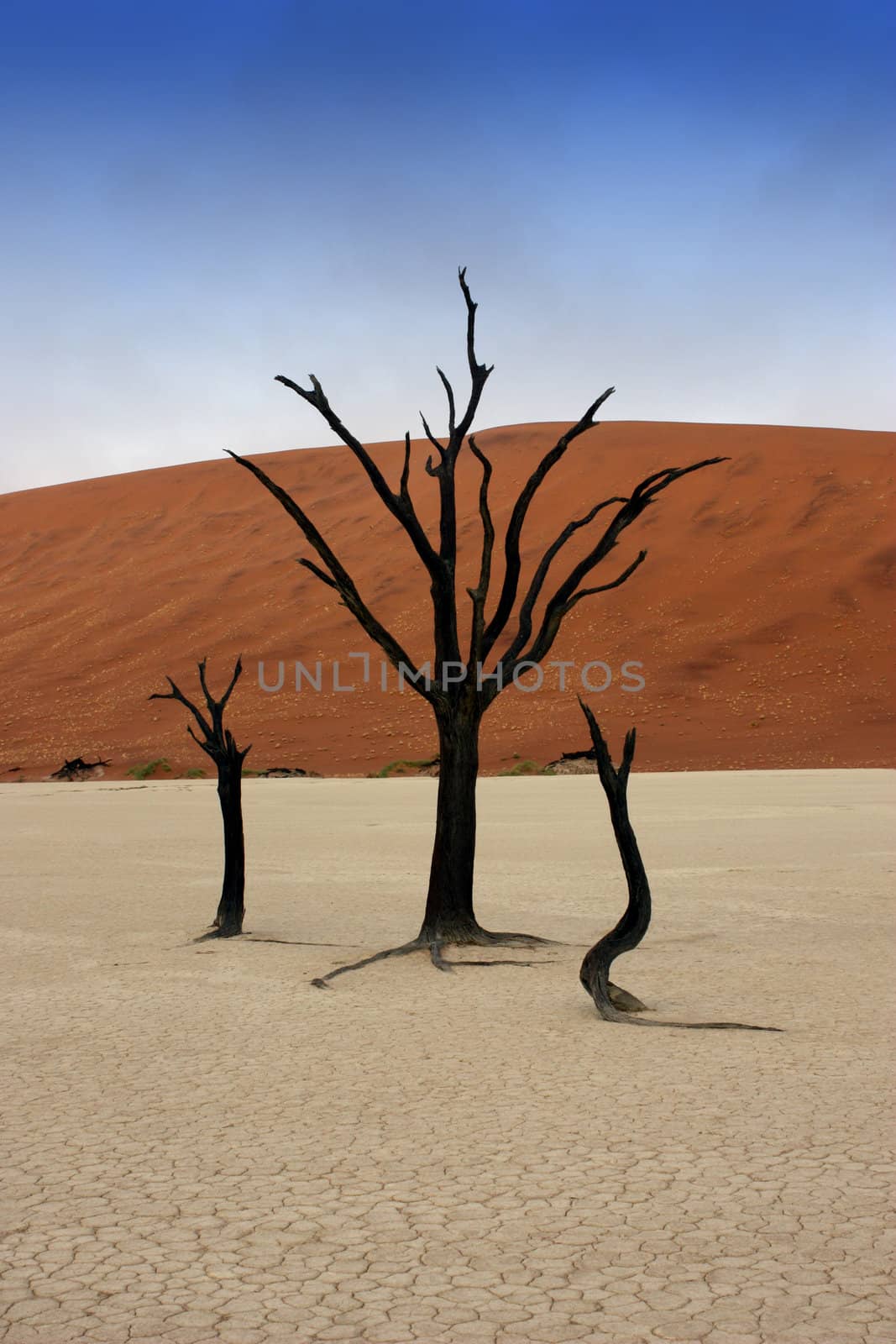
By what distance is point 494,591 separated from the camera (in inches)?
1977

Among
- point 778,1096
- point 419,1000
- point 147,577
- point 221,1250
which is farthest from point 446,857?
point 147,577

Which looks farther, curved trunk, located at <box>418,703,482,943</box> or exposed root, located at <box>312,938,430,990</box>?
curved trunk, located at <box>418,703,482,943</box>

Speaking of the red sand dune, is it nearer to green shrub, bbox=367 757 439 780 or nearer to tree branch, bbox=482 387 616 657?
green shrub, bbox=367 757 439 780

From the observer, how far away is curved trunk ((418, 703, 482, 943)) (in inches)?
324

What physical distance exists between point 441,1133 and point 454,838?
13.1 ft

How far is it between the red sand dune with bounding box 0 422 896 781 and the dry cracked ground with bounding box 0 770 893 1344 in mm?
28221

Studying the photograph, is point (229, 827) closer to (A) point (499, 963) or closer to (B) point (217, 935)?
(B) point (217, 935)

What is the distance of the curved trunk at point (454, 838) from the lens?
822 cm

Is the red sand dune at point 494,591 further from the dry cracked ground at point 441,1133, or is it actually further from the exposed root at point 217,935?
the dry cracked ground at point 441,1133

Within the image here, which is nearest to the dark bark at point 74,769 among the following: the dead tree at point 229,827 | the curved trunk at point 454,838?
the dead tree at point 229,827

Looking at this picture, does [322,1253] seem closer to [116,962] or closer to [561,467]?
[116,962]

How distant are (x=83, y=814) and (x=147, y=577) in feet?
136

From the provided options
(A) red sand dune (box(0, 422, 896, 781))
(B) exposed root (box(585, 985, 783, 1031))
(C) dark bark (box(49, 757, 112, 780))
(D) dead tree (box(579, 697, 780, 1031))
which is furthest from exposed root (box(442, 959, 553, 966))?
(C) dark bark (box(49, 757, 112, 780))

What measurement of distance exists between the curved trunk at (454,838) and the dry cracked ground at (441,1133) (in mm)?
397
